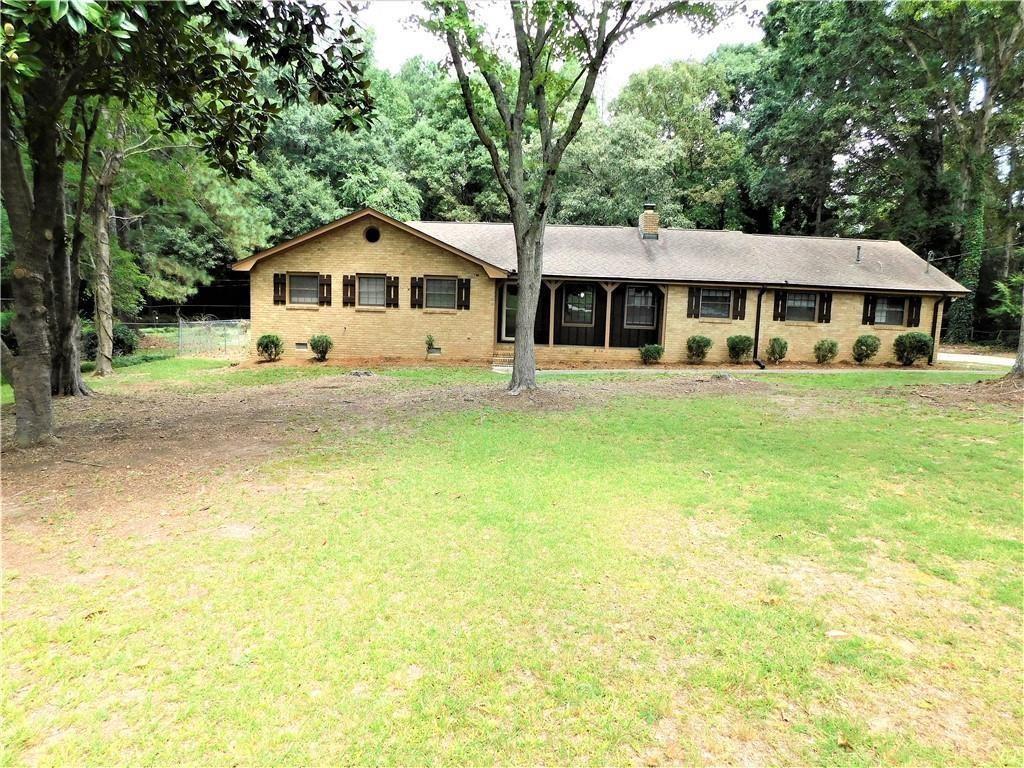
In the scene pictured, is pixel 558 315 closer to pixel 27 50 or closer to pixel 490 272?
pixel 490 272

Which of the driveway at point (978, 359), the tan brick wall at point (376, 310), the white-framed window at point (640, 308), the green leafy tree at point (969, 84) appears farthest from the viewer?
Answer: the green leafy tree at point (969, 84)

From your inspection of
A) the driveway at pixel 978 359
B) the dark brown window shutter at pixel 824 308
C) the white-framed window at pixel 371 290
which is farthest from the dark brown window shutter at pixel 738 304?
the white-framed window at pixel 371 290

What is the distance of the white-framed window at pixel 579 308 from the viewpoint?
19766 millimetres

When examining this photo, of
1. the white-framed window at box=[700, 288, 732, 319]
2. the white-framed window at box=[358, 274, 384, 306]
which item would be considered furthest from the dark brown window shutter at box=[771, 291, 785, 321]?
the white-framed window at box=[358, 274, 384, 306]

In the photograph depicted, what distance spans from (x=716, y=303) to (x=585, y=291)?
4.55 meters

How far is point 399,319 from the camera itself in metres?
18.2

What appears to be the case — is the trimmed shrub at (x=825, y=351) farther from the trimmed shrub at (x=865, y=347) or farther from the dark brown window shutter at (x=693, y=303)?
the dark brown window shutter at (x=693, y=303)

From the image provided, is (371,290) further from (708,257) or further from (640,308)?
(708,257)

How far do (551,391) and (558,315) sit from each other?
25.9 feet

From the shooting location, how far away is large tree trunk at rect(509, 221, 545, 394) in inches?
461

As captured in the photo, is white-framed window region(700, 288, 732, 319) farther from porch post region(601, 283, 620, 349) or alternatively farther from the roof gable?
the roof gable

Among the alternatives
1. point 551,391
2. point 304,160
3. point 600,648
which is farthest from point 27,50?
point 304,160

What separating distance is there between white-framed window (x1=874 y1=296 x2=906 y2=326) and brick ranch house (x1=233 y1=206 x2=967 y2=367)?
0.14 ft

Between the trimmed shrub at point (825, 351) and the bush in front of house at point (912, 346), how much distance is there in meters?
2.21
